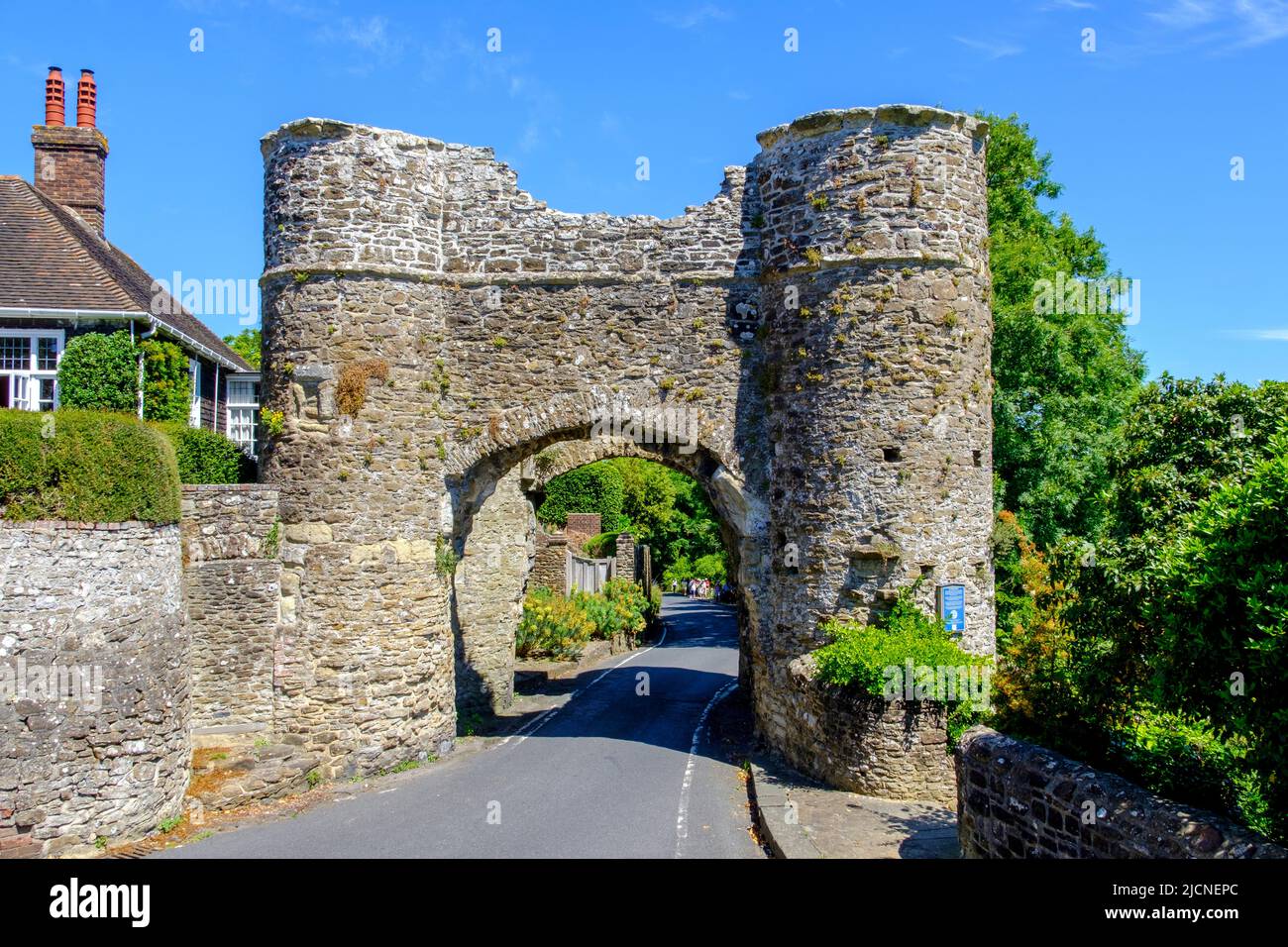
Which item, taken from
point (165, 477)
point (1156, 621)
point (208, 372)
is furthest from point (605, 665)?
point (1156, 621)

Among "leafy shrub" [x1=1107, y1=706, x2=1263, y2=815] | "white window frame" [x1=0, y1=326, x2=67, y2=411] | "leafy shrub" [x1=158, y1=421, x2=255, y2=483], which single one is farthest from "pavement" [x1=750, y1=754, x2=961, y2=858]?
"white window frame" [x1=0, y1=326, x2=67, y2=411]

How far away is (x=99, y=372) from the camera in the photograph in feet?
57.2

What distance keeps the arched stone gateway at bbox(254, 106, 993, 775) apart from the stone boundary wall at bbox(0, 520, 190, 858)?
8.09 feet

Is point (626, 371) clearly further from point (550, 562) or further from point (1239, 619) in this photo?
point (550, 562)

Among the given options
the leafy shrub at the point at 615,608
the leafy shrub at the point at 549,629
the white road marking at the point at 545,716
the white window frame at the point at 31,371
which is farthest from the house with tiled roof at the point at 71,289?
the leafy shrub at the point at 615,608

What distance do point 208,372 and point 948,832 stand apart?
19.1 m

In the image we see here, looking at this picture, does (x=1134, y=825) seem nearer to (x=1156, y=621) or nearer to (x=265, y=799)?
(x=1156, y=621)

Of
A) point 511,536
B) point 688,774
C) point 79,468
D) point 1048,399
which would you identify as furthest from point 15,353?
point 1048,399

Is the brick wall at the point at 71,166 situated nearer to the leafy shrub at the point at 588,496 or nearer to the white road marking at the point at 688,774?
the white road marking at the point at 688,774

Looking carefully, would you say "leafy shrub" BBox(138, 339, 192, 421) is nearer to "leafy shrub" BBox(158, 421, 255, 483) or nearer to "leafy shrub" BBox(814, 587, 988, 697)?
"leafy shrub" BBox(158, 421, 255, 483)

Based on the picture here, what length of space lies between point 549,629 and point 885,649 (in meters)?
14.2

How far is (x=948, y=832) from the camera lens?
10.1m

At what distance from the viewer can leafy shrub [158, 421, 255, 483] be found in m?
15.2

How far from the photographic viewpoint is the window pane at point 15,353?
17625mm
